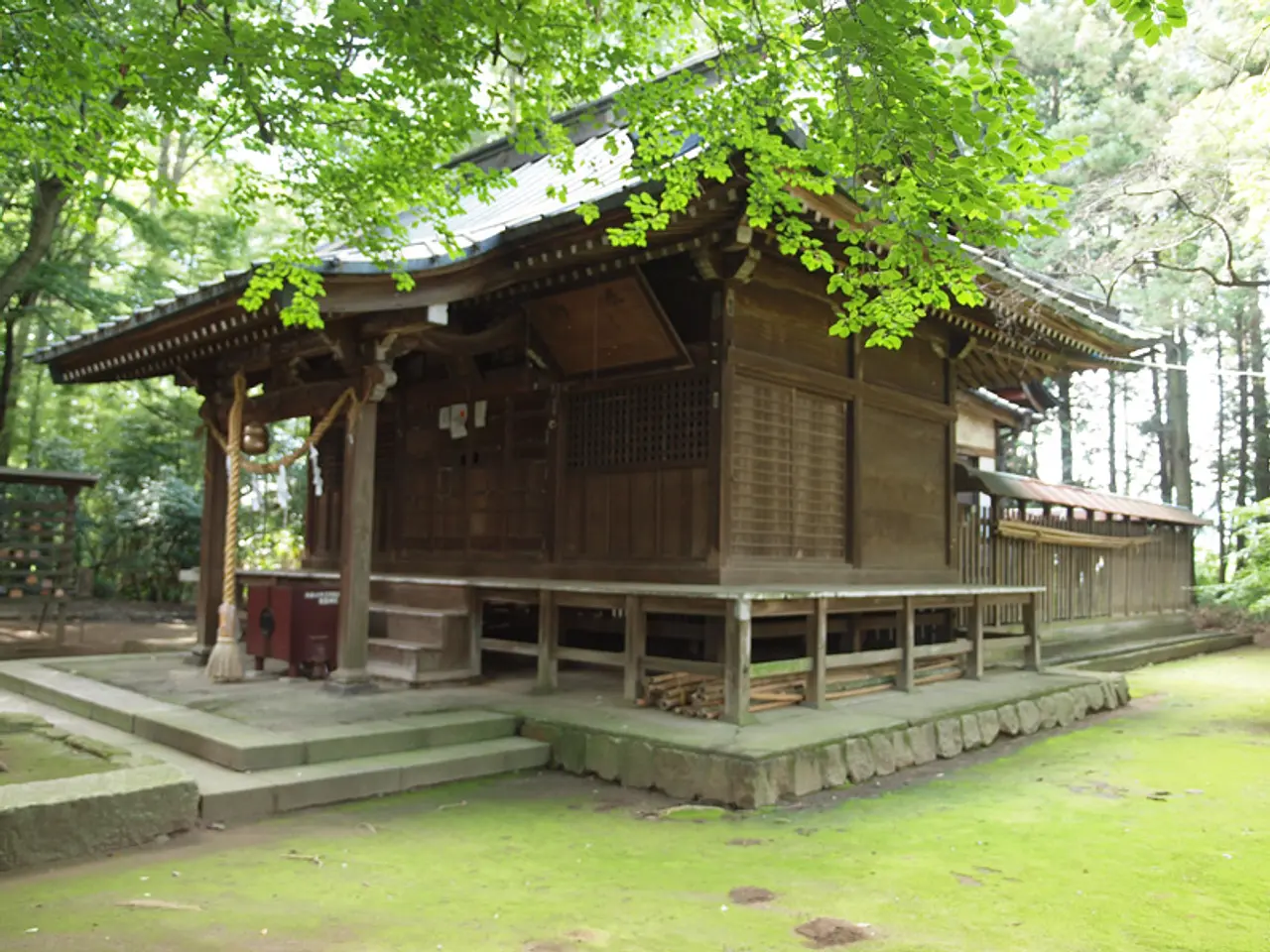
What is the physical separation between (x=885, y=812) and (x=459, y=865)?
2761 mm

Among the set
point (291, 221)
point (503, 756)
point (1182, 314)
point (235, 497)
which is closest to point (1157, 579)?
point (1182, 314)

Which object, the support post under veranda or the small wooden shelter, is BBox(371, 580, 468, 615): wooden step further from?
the small wooden shelter

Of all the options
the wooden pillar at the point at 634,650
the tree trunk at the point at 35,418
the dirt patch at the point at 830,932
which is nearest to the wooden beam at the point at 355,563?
the wooden pillar at the point at 634,650

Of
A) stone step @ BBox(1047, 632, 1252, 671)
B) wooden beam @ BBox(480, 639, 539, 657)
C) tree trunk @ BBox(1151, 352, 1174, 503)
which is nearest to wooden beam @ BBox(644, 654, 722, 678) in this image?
wooden beam @ BBox(480, 639, 539, 657)

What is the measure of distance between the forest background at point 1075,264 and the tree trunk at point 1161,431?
75mm

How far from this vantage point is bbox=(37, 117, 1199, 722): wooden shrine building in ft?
24.0

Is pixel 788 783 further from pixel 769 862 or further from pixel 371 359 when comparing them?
pixel 371 359

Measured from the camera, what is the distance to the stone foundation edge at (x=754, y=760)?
561cm

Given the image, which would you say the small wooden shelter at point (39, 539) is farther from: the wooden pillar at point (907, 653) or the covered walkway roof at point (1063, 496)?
the covered walkway roof at point (1063, 496)

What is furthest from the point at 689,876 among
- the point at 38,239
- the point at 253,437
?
the point at 38,239

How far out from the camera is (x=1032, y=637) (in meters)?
10.4

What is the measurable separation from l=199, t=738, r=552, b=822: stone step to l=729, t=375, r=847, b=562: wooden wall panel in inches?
104

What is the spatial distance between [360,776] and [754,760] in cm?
248

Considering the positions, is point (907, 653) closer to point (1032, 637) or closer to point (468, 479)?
point (1032, 637)
